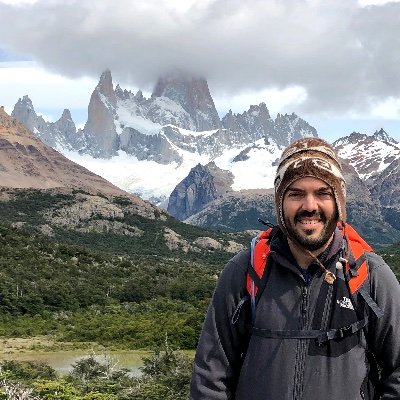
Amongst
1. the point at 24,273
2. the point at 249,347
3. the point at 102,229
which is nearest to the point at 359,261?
the point at 249,347

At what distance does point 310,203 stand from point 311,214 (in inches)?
3.4

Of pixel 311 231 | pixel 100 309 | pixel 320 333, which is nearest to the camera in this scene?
pixel 320 333

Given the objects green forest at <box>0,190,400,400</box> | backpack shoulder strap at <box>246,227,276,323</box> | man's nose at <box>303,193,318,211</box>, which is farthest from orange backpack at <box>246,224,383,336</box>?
green forest at <box>0,190,400,400</box>

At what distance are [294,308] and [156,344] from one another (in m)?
58.1

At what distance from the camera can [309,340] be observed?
425cm

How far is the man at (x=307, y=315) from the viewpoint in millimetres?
4242

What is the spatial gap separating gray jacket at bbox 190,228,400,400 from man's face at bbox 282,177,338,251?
129 mm

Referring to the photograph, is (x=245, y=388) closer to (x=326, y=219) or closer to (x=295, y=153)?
(x=326, y=219)

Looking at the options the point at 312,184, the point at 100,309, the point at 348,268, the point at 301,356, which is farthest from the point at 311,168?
the point at 100,309

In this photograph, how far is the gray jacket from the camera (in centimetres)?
424

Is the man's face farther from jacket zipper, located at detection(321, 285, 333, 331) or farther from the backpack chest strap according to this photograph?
the backpack chest strap

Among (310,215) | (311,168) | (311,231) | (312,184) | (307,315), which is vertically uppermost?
(311,168)

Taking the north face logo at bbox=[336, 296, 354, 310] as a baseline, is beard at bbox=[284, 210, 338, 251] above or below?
above

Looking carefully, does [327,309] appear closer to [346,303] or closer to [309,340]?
[346,303]
